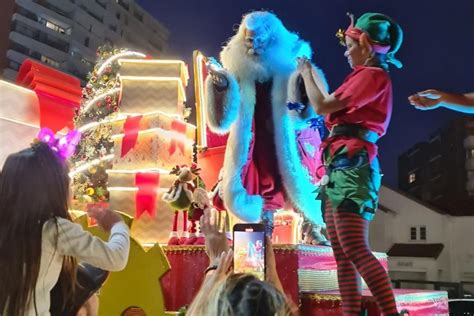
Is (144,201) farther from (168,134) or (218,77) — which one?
→ (218,77)

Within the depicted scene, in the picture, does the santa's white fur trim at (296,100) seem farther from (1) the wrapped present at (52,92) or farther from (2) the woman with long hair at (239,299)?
(1) the wrapped present at (52,92)

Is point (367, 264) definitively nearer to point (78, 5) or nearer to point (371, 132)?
point (371, 132)

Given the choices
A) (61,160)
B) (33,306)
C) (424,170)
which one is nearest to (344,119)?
(61,160)

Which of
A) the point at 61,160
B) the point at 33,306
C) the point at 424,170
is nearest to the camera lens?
the point at 33,306

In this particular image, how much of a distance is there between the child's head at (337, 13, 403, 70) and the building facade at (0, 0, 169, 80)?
26159 millimetres

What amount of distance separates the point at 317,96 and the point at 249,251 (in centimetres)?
75

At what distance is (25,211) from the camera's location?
64.1 inches

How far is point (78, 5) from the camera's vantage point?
34.2m

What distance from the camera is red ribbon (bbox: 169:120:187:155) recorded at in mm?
4746

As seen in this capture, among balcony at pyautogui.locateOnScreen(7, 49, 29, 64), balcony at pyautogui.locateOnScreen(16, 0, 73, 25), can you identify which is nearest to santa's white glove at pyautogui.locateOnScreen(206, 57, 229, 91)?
balcony at pyautogui.locateOnScreen(7, 49, 29, 64)

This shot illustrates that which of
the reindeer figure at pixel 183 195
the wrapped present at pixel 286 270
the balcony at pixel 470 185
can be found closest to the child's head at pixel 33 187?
the wrapped present at pixel 286 270

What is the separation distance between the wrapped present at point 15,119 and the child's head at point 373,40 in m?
3.26

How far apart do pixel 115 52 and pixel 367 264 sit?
21.9ft

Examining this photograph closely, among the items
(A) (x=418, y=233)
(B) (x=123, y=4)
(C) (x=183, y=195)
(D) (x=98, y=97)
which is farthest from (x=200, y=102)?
(B) (x=123, y=4)
